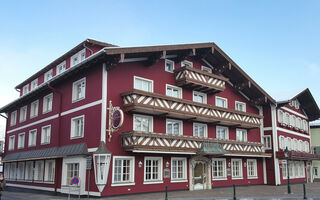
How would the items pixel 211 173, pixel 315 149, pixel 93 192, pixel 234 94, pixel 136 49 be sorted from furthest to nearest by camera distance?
pixel 315 149 → pixel 234 94 → pixel 211 173 → pixel 136 49 → pixel 93 192

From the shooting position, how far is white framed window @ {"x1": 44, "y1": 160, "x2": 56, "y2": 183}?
73.4ft

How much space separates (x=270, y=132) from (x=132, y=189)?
15.9 meters

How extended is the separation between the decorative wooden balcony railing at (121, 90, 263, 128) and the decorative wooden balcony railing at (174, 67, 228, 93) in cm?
162

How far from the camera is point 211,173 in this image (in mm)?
24438

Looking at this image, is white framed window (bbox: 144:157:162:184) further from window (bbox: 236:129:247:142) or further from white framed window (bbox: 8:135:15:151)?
white framed window (bbox: 8:135:15:151)

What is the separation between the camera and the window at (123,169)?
18656 millimetres

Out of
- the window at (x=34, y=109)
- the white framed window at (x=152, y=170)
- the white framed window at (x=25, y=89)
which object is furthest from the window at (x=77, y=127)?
the white framed window at (x=25, y=89)

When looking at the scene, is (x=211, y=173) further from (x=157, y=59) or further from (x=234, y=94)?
(x=157, y=59)

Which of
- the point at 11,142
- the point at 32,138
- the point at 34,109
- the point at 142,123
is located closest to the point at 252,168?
the point at 142,123

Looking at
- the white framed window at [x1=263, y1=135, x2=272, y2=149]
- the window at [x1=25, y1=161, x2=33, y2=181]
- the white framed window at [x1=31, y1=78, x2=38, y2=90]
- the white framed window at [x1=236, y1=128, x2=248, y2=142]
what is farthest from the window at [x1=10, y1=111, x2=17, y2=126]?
the white framed window at [x1=263, y1=135, x2=272, y2=149]

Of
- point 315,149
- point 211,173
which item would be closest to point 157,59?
point 211,173

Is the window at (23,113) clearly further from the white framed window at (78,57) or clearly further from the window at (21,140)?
Result: the white framed window at (78,57)

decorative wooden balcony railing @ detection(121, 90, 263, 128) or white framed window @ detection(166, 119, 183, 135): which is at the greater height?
decorative wooden balcony railing @ detection(121, 90, 263, 128)

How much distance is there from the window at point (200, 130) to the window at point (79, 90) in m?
8.29
